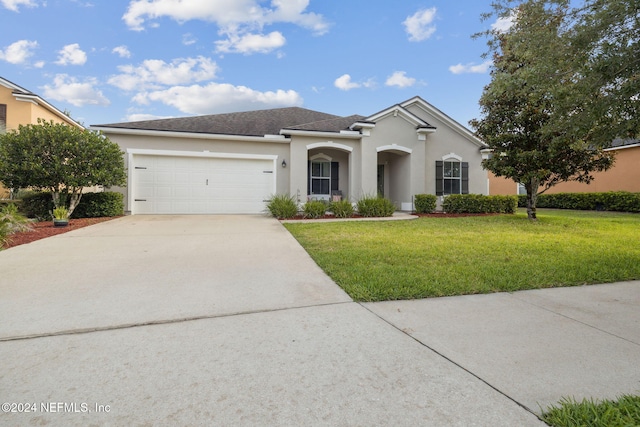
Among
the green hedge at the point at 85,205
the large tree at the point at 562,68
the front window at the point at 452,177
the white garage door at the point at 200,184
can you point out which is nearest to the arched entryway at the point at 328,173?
the white garage door at the point at 200,184

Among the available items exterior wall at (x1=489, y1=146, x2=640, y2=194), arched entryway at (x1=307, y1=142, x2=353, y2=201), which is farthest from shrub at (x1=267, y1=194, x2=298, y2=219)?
exterior wall at (x1=489, y1=146, x2=640, y2=194)

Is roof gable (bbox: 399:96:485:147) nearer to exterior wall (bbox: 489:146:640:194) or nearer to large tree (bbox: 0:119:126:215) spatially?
exterior wall (bbox: 489:146:640:194)

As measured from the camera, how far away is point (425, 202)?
42.2ft

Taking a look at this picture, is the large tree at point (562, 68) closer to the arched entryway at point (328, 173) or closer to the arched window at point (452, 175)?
the arched window at point (452, 175)

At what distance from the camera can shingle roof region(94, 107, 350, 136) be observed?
12490 mm

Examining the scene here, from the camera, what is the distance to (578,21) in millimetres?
4703

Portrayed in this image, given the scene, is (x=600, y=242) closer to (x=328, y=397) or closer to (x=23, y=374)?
(x=328, y=397)

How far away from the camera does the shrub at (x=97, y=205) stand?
10.7 metres

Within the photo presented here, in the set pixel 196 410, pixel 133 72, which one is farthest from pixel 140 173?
pixel 196 410

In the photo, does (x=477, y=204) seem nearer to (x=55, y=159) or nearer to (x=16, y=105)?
(x=55, y=159)

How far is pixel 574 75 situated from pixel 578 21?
2.45ft

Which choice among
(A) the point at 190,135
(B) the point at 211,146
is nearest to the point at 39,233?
(A) the point at 190,135

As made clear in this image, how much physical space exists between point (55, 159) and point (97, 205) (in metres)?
2.24

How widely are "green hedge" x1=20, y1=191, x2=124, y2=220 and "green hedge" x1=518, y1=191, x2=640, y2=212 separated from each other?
2084cm
